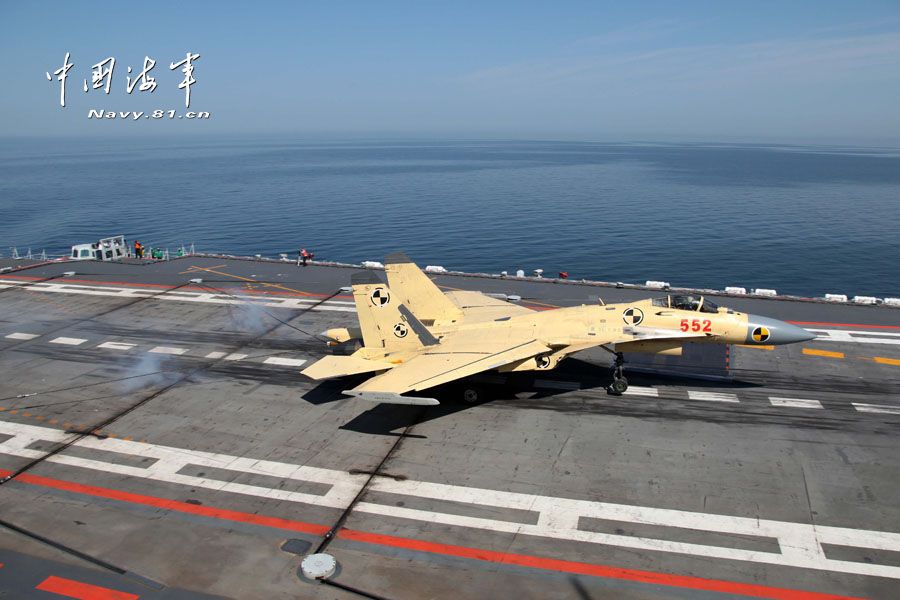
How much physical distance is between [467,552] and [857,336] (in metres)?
28.2

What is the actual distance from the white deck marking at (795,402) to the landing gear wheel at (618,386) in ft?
20.0

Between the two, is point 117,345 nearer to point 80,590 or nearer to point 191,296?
point 191,296

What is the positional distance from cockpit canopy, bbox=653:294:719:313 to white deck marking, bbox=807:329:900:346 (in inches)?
456

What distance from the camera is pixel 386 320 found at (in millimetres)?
23703

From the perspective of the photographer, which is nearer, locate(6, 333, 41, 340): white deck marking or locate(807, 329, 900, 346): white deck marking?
locate(807, 329, 900, 346): white deck marking

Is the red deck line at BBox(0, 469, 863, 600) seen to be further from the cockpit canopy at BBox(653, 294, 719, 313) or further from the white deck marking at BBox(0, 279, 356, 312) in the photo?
the white deck marking at BBox(0, 279, 356, 312)

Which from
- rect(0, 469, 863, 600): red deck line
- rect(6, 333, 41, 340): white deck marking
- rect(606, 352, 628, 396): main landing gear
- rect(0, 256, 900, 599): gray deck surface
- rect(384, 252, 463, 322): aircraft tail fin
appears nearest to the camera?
rect(0, 469, 863, 600): red deck line

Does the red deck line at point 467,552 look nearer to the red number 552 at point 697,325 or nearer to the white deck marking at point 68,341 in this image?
the red number 552 at point 697,325

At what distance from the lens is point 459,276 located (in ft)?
142

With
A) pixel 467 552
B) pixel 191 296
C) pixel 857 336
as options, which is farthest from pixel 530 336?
pixel 191 296

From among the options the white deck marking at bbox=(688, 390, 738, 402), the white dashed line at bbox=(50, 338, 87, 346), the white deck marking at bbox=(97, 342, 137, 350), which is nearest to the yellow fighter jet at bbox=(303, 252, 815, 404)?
the white deck marking at bbox=(688, 390, 738, 402)

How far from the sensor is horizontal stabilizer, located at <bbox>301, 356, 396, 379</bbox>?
21.6 metres

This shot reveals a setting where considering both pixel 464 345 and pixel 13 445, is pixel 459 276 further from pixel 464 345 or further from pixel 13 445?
pixel 13 445

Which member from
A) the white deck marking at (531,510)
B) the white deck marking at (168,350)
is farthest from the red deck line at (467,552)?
the white deck marking at (168,350)
